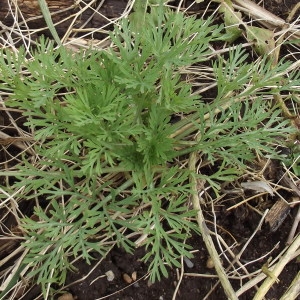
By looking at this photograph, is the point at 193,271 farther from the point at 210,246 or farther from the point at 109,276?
the point at 109,276

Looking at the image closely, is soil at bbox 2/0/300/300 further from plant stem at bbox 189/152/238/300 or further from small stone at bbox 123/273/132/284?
plant stem at bbox 189/152/238/300

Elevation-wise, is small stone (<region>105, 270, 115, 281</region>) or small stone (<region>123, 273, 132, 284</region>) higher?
small stone (<region>123, 273, 132, 284</region>)

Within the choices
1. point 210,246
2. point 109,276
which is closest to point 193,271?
point 210,246

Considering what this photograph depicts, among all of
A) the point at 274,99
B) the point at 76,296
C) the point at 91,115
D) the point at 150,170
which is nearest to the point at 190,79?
the point at 274,99

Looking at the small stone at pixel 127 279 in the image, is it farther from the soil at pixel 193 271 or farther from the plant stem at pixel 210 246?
the plant stem at pixel 210 246

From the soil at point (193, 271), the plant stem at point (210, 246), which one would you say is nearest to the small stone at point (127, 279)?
the soil at point (193, 271)

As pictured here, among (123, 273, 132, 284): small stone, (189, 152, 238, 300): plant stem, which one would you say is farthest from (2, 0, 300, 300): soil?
(189, 152, 238, 300): plant stem

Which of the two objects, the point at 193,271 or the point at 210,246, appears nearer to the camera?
the point at 210,246

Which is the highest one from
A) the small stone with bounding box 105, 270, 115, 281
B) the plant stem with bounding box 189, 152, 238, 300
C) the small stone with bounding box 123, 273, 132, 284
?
the plant stem with bounding box 189, 152, 238, 300
